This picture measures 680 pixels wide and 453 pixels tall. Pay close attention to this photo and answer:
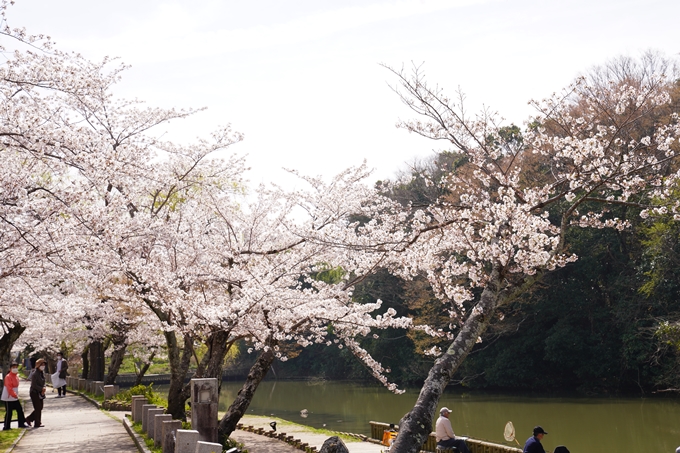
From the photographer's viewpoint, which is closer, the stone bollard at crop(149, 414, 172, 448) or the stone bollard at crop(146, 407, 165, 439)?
the stone bollard at crop(149, 414, 172, 448)

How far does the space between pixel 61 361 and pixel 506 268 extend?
692 inches

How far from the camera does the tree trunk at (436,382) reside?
6148 mm

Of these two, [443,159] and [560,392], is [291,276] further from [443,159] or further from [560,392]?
[443,159]

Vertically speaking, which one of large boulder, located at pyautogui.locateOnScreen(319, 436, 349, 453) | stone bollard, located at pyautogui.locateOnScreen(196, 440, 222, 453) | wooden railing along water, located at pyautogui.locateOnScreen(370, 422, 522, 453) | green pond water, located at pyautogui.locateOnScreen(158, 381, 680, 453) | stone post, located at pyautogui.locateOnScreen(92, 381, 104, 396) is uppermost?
A: stone bollard, located at pyautogui.locateOnScreen(196, 440, 222, 453)

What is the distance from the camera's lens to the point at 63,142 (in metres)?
7.00

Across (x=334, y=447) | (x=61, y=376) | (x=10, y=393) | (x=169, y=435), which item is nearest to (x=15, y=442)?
(x=10, y=393)

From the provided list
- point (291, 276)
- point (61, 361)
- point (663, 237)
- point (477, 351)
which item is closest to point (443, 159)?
point (477, 351)

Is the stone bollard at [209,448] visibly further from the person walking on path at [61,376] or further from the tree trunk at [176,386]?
the person walking on path at [61,376]

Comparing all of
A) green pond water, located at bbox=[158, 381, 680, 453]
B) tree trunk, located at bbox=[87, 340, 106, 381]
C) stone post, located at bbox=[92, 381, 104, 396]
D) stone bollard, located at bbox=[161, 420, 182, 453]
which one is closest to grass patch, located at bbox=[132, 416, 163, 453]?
stone bollard, located at bbox=[161, 420, 182, 453]

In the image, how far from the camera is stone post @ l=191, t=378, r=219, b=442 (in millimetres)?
8836

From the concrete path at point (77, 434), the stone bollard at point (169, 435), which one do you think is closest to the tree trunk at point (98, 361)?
the concrete path at point (77, 434)

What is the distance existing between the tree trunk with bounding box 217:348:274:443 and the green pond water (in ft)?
26.8

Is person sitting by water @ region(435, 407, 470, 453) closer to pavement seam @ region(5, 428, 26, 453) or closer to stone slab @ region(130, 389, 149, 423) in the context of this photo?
stone slab @ region(130, 389, 149, 423)

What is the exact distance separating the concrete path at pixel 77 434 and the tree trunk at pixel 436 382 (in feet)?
18.3
